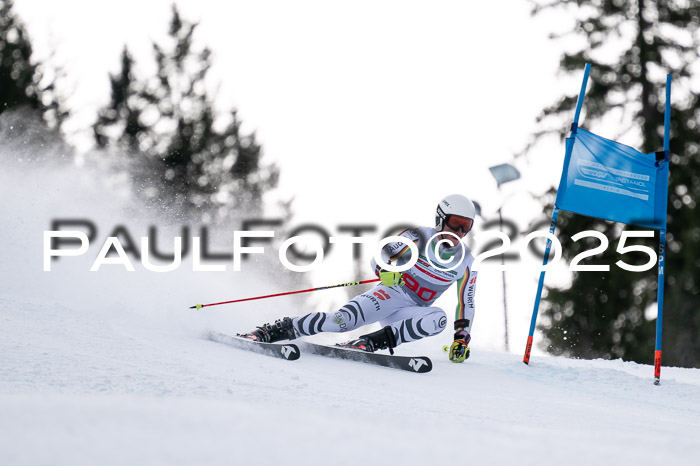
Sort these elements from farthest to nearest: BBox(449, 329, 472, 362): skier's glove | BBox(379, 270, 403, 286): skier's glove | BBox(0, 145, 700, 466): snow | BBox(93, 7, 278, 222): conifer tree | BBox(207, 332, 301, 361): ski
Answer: BBox(93, 7, 278, 222): conifer tree
BBox(449, 329, 472, 362): skier's glove
BBox(379, 270, 403, 286): skier's glove
BBox(207, 332, 301, 361): ski
BBox(0, 145, 700, 466): snow

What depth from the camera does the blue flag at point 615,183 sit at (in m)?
5.92

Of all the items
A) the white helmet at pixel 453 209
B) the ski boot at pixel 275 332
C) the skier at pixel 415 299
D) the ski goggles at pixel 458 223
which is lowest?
the ski boot at pixel 275 332

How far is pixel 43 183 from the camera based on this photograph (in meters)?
10.1

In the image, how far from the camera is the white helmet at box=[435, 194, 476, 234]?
541 cm

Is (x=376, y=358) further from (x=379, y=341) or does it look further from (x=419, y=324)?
(x=419, y=324)

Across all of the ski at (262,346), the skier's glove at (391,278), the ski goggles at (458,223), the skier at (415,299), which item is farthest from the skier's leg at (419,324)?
the ski at (262,346)

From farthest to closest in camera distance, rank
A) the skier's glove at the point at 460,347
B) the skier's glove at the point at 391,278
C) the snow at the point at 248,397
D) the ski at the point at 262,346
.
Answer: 1. the skier's glove at the point at 460,347
2. the skier's glove at the point at 391,278
3. the ski at the point at 262,346
4. the snow at the point at 248,397

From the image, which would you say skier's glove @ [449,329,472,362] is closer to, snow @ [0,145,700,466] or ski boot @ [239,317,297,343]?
snow @ [0,145,700,466]

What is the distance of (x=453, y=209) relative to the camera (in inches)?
213

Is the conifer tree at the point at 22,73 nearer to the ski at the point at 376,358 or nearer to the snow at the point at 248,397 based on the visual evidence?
the snow at the point at 248,397

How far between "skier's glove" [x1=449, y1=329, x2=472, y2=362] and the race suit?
0.19ft

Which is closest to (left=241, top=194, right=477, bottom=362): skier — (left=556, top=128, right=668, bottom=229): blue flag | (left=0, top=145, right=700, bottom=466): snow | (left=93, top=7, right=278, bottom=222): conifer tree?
(left=0, top=145, right=700, bottom=466): snow

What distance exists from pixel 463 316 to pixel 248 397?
2.99 metres

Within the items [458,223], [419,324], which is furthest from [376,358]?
[458,223]
